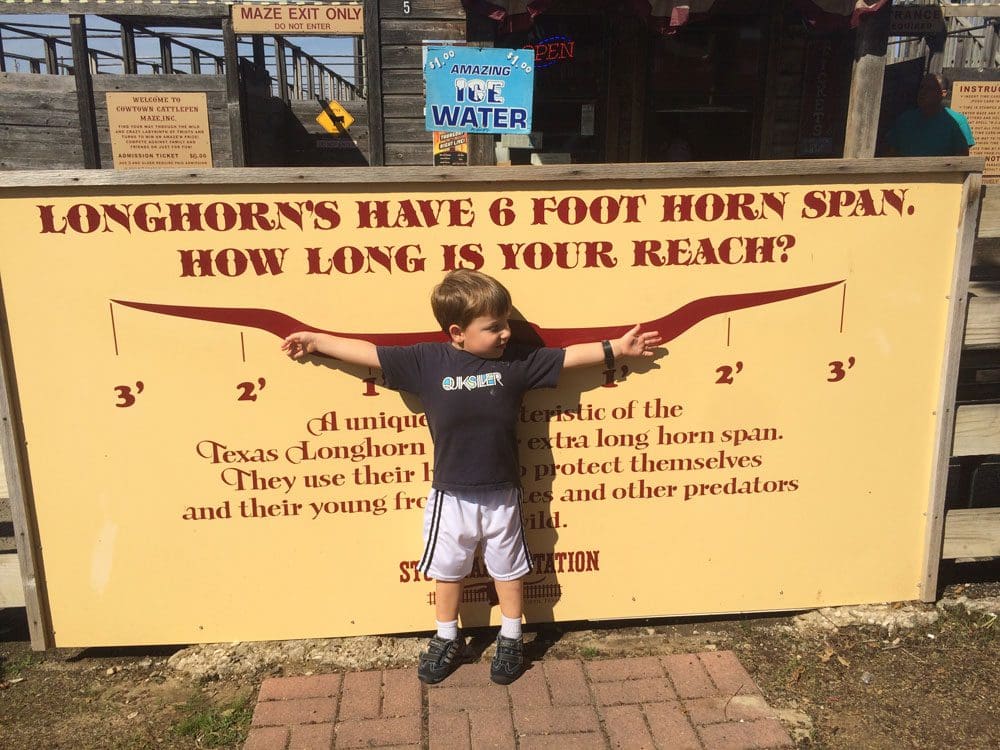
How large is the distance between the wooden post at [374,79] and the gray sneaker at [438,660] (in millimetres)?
4842

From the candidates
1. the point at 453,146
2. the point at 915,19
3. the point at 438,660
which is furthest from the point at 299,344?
the point at 915,19

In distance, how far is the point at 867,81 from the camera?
548 centimetres

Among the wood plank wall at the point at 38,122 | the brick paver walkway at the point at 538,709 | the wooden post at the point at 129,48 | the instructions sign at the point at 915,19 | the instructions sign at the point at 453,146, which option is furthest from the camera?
the wooden post at the point at 129,48

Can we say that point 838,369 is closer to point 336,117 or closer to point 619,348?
point 619,348

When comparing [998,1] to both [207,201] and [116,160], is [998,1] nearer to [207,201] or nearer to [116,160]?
[207,201]

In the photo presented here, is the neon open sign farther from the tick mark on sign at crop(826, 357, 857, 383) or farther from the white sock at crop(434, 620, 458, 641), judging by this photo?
the white sock at crop(434, 620, 458, 641)

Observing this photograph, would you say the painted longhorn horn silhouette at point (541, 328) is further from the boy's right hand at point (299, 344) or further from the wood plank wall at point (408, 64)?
the wood plank wall at point (408, 64)

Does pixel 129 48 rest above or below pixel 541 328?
above

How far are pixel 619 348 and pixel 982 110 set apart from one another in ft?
23.2

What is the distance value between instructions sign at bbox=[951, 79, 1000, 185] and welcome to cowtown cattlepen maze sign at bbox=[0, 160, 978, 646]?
19.3ft

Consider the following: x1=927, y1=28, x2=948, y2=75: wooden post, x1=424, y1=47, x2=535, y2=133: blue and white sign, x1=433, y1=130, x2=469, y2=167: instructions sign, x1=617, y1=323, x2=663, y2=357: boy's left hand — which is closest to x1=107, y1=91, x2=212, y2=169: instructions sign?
x1=433, y1=130, x2=469, y2=167: instructions sign

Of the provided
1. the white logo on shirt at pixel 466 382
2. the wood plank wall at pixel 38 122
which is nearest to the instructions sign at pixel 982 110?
the white logo on shirt at pixel 466 382

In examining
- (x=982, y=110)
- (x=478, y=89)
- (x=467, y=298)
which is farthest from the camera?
(x=982, y=110)

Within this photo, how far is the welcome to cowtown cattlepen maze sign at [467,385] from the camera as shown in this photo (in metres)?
2.59
